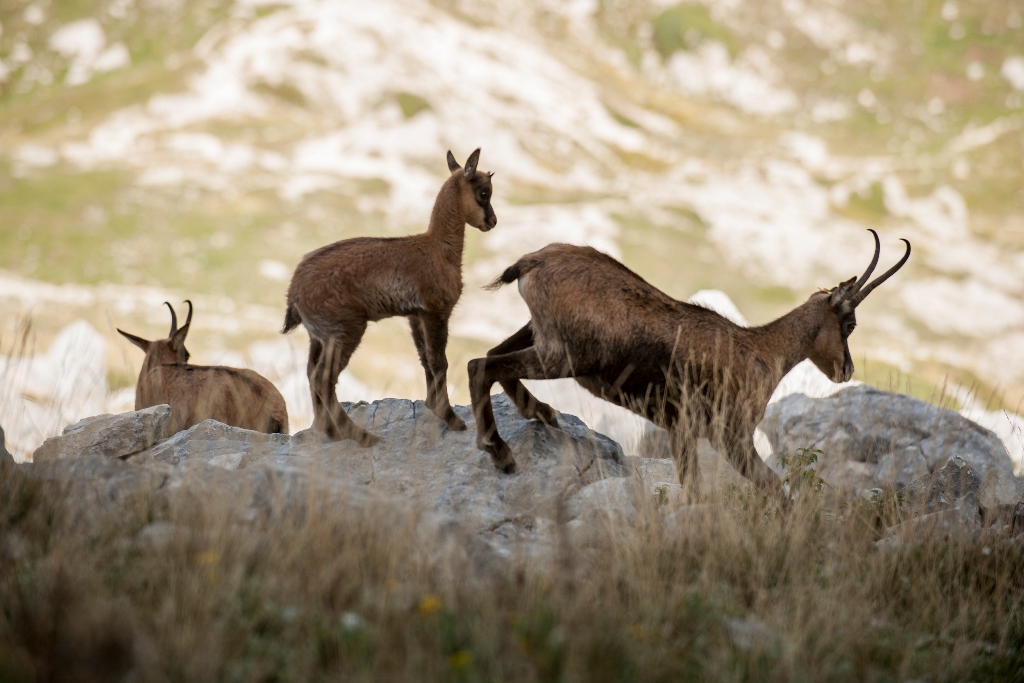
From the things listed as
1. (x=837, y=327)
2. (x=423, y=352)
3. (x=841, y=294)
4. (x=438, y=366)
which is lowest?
(x=438, y=366)

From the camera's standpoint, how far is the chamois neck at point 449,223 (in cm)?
813

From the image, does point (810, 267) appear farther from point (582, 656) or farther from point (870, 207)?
point (582, 656)

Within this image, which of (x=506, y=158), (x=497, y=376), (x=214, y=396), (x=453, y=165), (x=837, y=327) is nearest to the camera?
(x=497, y=376)

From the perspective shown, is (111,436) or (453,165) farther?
(453,165)

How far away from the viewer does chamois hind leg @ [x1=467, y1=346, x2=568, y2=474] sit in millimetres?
7051

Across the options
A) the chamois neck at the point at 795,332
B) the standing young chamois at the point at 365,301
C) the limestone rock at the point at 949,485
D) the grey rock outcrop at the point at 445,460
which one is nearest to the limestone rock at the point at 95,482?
the grey rock outcrop at the point at 445,460

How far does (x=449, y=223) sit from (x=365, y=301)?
1.19 meters

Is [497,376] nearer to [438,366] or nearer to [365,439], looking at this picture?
[438,366]

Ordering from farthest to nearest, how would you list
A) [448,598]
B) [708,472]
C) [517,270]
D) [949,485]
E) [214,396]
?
[214,396] → [708,472] → [949,485] → [517,270] → [448,598]

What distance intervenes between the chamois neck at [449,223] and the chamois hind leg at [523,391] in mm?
1003

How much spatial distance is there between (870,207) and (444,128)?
63.5ft

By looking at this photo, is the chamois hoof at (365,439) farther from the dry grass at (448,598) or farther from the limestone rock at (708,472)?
the limestone rock at (708,472)

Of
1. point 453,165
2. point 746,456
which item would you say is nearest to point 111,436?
point 453,165

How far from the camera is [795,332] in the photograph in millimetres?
7887
